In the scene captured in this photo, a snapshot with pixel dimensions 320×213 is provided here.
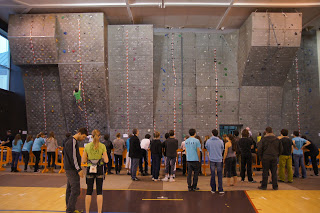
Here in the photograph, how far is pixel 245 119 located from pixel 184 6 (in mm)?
6103

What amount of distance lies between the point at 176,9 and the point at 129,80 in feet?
12.8

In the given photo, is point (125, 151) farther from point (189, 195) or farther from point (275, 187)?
point (275, 187)

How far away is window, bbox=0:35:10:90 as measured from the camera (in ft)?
43.4

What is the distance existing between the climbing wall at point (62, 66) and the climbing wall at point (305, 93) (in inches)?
355

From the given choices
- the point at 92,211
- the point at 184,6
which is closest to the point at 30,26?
the point at 184,6

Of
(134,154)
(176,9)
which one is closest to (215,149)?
(134,154)

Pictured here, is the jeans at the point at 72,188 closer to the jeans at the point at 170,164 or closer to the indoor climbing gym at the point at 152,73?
the jeans at the point at 170,164

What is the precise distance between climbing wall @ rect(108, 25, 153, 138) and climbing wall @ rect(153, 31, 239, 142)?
699mm

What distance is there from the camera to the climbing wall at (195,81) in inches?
502

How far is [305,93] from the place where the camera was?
12.8 metres

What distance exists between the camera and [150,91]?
12391mm

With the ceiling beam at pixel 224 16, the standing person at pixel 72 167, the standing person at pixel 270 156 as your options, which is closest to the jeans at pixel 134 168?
the standing person at pixel 72 167

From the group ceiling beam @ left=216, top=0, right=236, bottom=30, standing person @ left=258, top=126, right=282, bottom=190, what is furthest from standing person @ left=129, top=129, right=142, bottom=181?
ceiling beam @ left=216, top=0, right=236, bottom=30

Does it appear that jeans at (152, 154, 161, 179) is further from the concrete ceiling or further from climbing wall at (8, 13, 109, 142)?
the concrete ceiling
